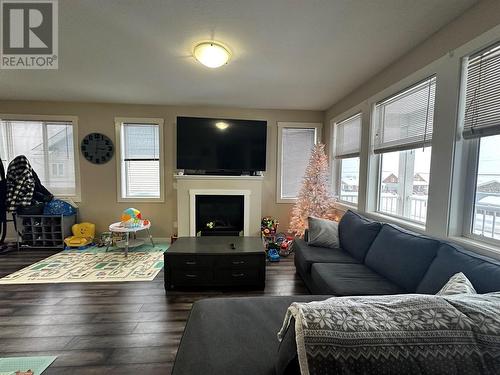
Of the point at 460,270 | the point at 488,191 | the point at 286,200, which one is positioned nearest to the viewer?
the point at 460,270

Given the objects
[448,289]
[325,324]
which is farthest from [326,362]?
[448,289]

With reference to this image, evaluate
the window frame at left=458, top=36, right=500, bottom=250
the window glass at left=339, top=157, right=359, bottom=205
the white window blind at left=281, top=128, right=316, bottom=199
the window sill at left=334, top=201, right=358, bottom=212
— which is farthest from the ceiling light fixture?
the window frame at left=458, top=36, right=500, bottom=250

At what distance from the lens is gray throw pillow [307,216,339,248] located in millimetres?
2865

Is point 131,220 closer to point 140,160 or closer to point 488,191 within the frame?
point 140,160

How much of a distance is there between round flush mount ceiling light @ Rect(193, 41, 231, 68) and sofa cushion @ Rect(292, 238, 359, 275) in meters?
2.37

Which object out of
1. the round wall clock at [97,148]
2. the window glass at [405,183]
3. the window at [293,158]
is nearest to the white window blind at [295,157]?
the window at [293,158]

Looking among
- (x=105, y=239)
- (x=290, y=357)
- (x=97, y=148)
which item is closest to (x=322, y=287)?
(x=290, y=357)

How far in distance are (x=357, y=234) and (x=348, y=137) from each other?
185 centimetres

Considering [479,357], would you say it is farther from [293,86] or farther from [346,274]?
[293,86]

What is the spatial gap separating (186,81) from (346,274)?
316cm

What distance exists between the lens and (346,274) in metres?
2.09

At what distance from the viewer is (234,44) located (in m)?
2.25

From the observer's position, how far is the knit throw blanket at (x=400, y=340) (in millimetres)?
668

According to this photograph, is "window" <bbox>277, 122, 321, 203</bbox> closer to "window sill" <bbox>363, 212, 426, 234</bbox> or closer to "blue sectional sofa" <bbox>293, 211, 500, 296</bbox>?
"window sill" <bbox>363, 212, 426, 234</bbox>
